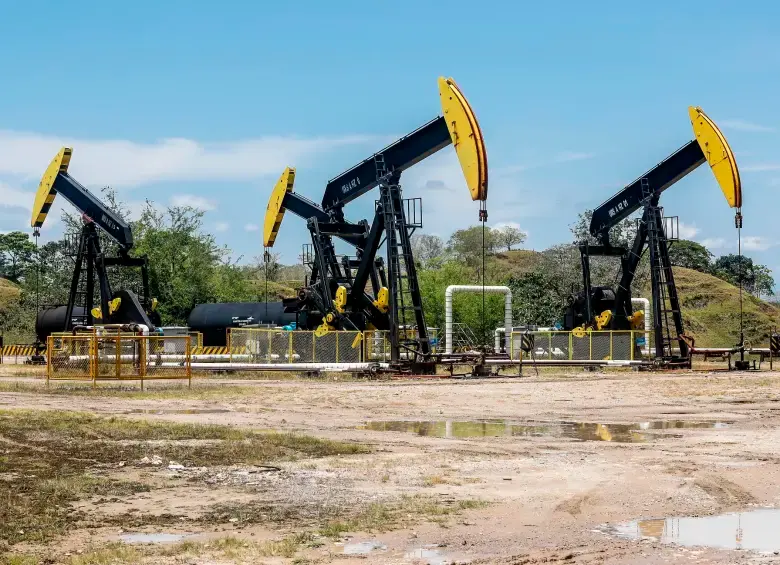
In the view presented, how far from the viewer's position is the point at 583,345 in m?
39.0

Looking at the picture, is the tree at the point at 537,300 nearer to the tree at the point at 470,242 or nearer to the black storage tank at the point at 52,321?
the black storage tank at the point at 52,321

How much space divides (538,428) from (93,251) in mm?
27551

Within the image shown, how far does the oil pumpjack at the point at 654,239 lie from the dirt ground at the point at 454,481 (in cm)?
1413

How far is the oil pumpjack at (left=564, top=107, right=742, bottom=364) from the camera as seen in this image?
36.2 meters

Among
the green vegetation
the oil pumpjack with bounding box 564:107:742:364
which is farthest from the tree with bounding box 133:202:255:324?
the oil pumpjack with bounding box 564:107:742:364

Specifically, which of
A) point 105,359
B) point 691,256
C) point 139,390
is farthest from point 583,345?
point 691,256

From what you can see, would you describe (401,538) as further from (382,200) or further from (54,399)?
(382,200)

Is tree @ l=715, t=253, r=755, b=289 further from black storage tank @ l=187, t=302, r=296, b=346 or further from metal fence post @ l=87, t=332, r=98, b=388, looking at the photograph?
metal fence post @ l=87, t=332, r=98, b=388

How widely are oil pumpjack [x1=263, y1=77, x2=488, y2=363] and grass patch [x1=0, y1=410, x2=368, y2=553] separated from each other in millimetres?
15491

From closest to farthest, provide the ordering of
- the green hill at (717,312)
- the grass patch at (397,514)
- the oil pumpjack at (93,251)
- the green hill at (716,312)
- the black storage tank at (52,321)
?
the grass patch at (397,514) → the oil pumpjack at (93,251) → the black storage tank at (52,321) → the green hill at (716,312) → the green hill at (717,312)

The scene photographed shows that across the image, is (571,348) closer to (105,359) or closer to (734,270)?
(105,359)

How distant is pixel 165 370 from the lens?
28734 millimetres

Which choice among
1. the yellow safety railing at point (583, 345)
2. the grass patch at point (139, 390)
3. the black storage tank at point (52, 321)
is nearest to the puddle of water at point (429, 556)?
the grass patch at point (139, 390)

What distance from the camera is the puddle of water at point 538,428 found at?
17031 mm
